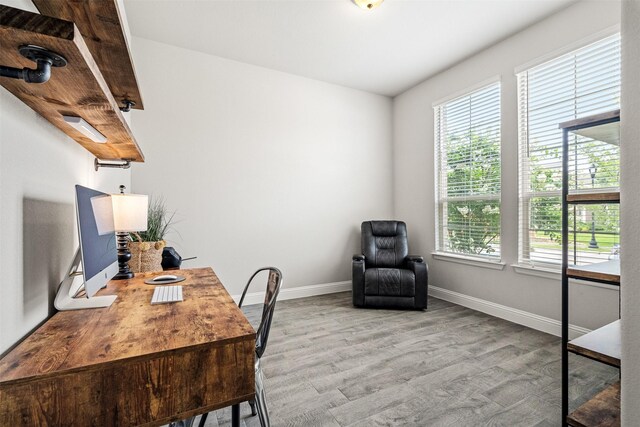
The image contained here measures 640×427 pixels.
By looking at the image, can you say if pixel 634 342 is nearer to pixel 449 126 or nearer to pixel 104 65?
pixel 104 65

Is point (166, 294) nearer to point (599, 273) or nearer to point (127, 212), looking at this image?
point (127, 212)

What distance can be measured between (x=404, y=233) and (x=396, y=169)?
47.5 inches

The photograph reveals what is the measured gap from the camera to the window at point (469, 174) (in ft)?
11.2

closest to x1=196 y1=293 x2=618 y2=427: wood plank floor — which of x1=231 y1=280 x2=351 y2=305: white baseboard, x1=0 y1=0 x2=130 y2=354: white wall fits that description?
x1=231 y1=280 x2=351 y2=305: white baseboard

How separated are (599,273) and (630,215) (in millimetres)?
712

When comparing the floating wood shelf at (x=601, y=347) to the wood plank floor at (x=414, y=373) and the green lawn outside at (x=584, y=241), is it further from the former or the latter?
the green lawn outside at (x=584, y=241)

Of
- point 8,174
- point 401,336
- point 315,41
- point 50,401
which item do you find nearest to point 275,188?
point 315,41

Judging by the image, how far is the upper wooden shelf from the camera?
1.12m

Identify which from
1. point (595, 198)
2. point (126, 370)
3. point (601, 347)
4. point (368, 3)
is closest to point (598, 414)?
point (601, 347)

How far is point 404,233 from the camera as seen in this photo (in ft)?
13.4

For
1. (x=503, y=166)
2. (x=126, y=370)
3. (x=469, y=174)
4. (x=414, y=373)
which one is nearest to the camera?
(x=126, y=370)

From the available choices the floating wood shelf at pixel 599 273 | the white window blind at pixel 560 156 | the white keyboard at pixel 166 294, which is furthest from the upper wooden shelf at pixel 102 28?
the white window blind at pixel 560 156

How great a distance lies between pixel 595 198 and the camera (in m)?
1.37

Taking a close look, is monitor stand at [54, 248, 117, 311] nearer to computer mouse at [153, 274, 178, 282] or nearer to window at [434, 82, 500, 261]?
computer mouse at [153, 274, 178, 282]
